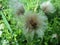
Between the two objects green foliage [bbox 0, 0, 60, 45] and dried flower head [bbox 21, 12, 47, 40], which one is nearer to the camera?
dried flower head [bbox 21, 12, 47, 40]

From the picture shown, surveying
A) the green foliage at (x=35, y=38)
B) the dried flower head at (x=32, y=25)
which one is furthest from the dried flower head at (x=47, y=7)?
the dried flower head at (x=32, y=25)

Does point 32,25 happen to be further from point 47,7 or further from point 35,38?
point 47,7

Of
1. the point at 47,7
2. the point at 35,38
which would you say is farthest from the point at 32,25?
the point at 47,7

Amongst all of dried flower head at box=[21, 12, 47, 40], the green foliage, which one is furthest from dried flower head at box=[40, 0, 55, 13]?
dried flower head at box=[21, 12, 47, 40]

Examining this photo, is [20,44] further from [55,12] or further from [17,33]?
[55,12]

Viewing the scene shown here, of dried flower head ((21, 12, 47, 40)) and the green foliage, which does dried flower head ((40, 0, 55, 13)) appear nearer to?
the green foliage

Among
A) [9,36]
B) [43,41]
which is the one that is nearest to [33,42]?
[43,41]

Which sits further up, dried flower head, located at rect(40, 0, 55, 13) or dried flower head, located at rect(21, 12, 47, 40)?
dried flower head, located at rect(40, 0, 55, 13)
